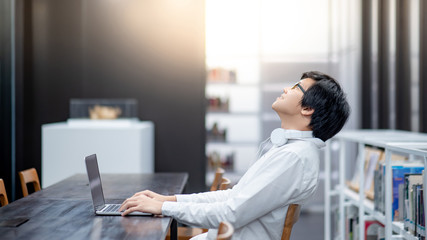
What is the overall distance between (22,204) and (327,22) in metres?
4.79

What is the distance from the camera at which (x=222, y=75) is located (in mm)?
6367

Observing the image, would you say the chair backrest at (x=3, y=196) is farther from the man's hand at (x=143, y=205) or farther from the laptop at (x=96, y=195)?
the man's hand at (x=143, y=205)

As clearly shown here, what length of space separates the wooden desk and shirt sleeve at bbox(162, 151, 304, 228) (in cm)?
11

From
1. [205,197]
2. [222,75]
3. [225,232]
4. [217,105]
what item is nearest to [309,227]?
[217,105]

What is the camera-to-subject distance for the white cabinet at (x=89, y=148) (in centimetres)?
442

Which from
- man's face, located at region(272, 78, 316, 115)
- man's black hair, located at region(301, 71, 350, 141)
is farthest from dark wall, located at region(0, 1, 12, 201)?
man's black hair, located at region(301, 71, 350, 141)

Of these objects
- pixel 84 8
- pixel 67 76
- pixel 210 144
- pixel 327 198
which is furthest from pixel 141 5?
pixel 327 198

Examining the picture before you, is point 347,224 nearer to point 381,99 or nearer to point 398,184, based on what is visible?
point 398,184

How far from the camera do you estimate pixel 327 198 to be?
151 inches

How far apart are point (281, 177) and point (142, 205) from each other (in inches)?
20.5

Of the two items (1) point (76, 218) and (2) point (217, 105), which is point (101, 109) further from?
(1) point (76, 218)

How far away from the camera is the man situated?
1753mm

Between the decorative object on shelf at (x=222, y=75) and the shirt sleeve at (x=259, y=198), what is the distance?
4.58m

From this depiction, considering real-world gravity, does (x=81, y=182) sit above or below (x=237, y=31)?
below
